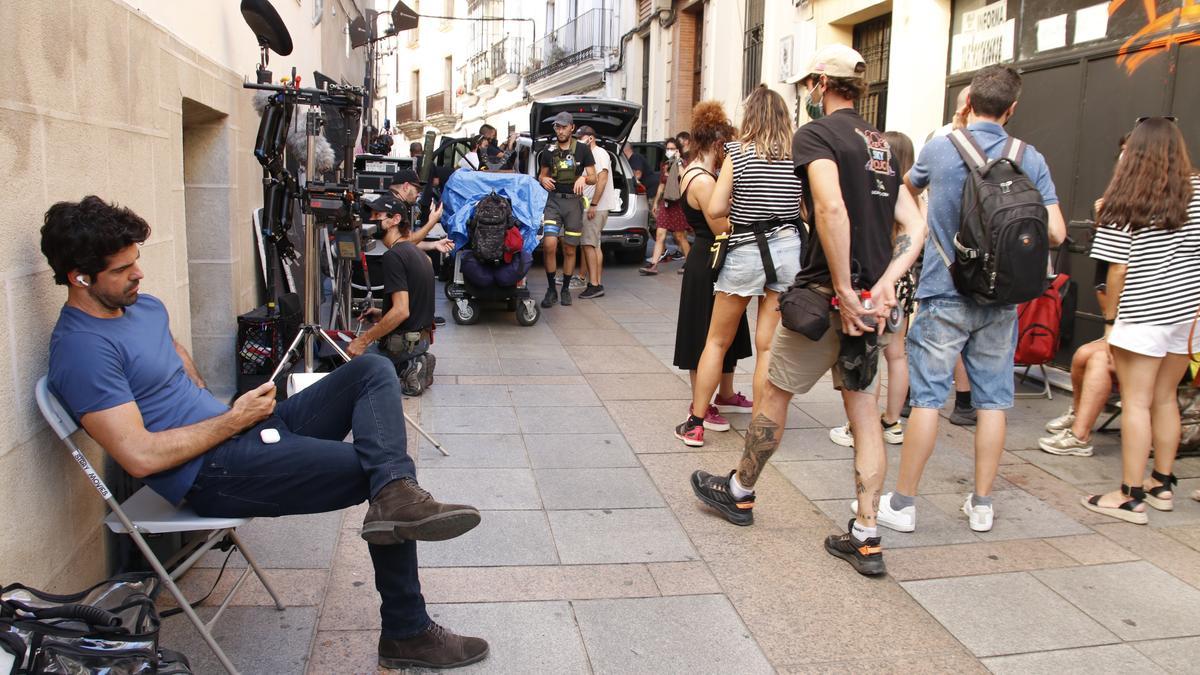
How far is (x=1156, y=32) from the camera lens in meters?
6.20

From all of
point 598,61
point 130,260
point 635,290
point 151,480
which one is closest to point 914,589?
point 151,480

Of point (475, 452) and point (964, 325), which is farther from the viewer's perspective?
point (475, 452)

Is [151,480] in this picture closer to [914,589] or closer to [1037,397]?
[914,589]

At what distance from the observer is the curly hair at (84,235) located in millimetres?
2723

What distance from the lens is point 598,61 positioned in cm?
2212

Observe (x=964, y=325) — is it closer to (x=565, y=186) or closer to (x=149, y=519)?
(x=149, y=519)

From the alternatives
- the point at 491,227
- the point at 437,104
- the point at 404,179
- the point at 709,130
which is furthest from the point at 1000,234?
the point at 437,104

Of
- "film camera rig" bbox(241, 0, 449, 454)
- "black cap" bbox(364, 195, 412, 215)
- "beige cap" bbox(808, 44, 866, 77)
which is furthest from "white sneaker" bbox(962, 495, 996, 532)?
"black cap" bbox(364, 195, 412, 215)

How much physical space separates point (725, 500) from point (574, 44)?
70.8 feet

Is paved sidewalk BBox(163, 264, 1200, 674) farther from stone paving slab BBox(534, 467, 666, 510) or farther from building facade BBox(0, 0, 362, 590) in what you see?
building facade BBox(0, 0, 362, 590)

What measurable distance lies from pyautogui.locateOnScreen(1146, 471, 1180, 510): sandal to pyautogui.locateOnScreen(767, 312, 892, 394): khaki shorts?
178 cm

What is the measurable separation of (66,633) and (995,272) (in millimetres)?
3397

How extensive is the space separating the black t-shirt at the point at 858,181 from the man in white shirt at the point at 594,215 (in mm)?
6589

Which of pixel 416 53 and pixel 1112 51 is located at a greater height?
pixel 416 53
